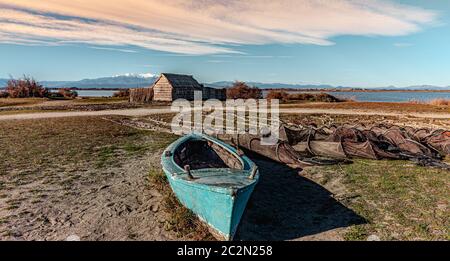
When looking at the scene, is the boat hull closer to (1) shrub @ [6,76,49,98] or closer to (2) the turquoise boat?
(2) the turquoise boat

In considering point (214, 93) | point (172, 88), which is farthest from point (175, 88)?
point (214, 93)

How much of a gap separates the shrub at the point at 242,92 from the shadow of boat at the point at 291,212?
4261cm

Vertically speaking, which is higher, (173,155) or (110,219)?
(173,155)

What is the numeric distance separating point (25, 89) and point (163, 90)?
76.1ft

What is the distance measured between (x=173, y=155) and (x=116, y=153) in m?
5.76

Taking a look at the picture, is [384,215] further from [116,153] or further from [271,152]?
[116,153]

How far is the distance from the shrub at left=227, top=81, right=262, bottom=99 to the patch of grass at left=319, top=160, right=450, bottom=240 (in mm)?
40716

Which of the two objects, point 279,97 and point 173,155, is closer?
point 173,155

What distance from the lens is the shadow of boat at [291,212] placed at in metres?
7.80

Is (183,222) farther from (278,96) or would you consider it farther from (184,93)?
(278,96)

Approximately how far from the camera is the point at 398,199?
381 inches

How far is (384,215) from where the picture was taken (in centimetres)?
863

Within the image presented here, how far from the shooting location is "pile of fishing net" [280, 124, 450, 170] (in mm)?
14023
